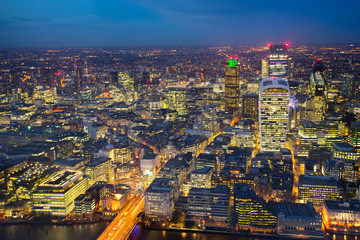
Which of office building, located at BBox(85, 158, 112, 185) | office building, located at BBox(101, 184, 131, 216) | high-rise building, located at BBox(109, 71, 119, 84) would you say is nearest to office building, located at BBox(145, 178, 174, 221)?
office building, located at BBox(101, 184, 131, 216)

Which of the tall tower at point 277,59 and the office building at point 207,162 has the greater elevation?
the tall tower at point 277,59

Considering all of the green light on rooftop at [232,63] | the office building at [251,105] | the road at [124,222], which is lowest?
the road at [124,222]

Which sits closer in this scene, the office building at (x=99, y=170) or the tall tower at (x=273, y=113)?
the office building at (x=99, y=170)

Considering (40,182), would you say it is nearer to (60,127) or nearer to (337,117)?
(60,127)

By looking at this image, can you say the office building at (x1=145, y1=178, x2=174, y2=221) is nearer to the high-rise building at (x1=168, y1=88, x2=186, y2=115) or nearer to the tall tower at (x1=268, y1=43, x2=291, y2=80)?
the high-rise building at (x1=168, y1=88, x2=186, y2=115)

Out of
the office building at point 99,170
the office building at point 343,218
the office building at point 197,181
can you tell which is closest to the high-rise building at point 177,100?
the office building at point 99,170

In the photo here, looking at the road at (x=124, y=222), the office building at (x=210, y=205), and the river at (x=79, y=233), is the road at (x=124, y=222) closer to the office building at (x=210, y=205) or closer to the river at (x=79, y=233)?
the river at (x=79, y=233)
